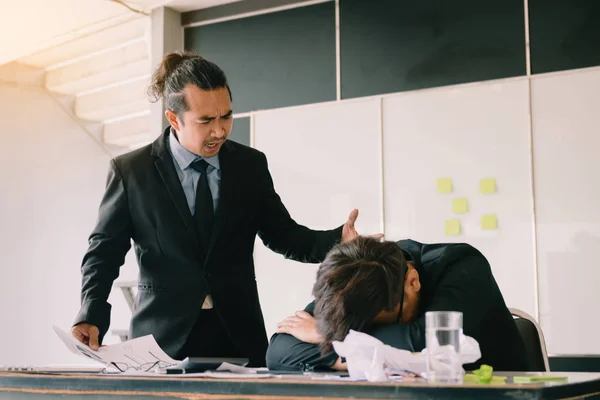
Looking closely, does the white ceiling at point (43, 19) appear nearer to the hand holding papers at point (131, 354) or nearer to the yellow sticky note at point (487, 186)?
the yellow sticky note at point (487, 186)

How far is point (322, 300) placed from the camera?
5.24 feet

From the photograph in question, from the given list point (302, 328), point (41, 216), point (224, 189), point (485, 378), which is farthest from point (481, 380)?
point (41, 216)

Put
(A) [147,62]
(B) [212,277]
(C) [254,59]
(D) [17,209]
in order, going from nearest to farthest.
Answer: (B) [212,277], (C) [254,59], (A) [147,62], (D) [17,209]

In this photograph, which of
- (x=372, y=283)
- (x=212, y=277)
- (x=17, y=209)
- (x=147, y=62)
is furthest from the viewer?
(x=17, y=209)

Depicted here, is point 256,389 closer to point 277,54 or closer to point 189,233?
point 189,233

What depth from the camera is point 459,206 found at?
423 cm

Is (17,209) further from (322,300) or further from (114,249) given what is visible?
(322,300)

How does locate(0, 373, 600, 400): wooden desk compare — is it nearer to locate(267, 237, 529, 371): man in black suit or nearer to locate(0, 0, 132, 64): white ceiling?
locate(267, 237, 529, 371): man in black suit

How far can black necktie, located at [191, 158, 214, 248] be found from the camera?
2283mm

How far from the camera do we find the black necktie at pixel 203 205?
7.49 ft

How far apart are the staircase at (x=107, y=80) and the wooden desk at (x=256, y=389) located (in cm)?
438

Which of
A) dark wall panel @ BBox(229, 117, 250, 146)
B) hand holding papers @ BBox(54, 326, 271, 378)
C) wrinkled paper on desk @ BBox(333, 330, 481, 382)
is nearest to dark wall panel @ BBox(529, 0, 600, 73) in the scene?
dark wall panel @ BBox(229, 117, 250, 146)

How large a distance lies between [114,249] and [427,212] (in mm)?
2324

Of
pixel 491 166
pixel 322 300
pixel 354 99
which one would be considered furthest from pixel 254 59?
pixel 322 300
